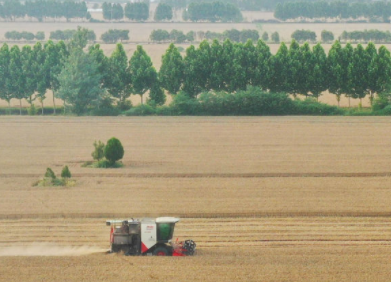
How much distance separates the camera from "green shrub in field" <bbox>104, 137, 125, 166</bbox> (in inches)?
1380

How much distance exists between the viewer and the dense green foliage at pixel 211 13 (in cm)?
12612

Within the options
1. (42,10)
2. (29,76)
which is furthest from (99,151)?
(42,10)

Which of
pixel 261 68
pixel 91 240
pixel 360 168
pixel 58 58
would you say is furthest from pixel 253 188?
pixel 58 58

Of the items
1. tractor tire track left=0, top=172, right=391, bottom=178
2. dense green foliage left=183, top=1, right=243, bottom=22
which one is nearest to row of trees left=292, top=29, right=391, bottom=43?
dense green foliage left=183, top=1, right=243, bottom=22

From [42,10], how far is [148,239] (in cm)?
10480

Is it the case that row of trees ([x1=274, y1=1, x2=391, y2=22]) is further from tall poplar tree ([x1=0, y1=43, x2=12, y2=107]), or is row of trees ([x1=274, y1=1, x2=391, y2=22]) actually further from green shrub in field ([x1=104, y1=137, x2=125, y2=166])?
green shrub in field ([x1=104, y1=137, x2=125, y2=166])

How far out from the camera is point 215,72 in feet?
196

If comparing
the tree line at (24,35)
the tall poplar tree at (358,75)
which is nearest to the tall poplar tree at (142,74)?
the tall poplar tree at (358,75)

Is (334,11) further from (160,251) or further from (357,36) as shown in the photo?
(160,251)

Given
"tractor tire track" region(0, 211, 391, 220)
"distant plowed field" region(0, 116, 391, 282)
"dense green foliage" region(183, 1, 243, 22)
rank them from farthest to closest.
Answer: "dense green foliage" region(183, 1, 243, 22) < "tractor tire track" region(0, 211, 391, 220) < "distant plowed field" region(0, 116, 391, 282)

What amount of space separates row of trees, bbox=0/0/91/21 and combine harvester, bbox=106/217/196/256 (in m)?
103

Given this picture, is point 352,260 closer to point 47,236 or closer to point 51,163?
point 47,236

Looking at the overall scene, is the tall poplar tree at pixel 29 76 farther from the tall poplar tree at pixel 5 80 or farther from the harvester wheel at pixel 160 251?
the harvester wheel at pixel 160 251

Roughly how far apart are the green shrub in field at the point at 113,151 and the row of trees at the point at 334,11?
96.5m
